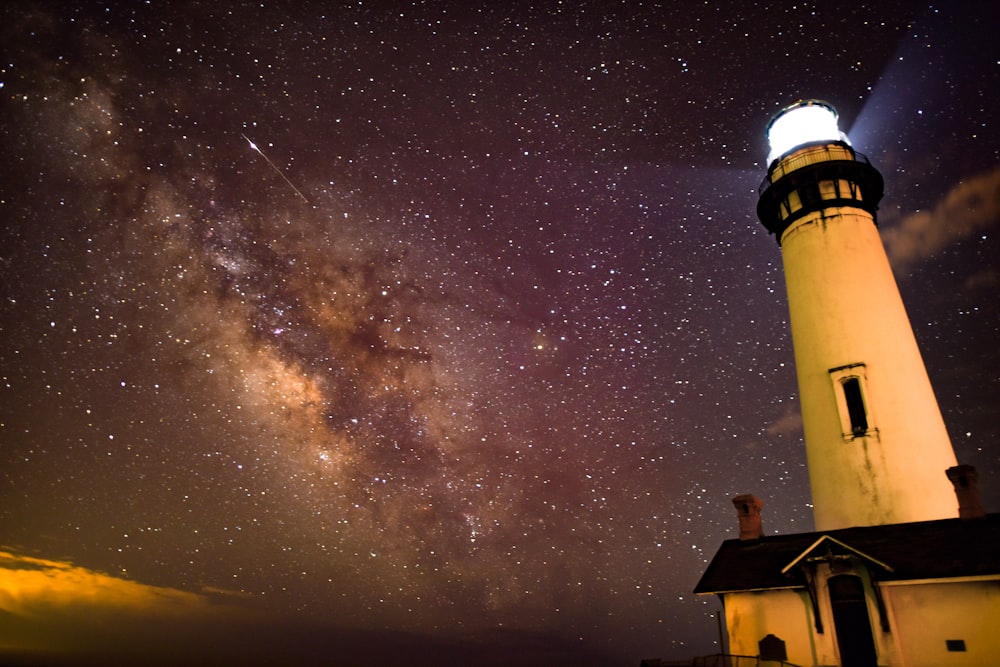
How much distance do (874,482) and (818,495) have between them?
1801 millimetres

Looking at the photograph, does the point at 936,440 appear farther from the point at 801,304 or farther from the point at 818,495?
the point at 801,304

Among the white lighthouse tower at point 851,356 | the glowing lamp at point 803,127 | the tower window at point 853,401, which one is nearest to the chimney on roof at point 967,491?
the white lighthouse tower at point 851,356

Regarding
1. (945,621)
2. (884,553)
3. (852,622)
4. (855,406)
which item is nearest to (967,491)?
(884,553)

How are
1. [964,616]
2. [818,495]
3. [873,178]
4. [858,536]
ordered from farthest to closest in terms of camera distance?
[873,178], [818,495], [858,536], [964,616]

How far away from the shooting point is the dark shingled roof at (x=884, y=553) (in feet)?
44.8

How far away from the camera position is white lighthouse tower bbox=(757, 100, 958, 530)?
57.6 ft

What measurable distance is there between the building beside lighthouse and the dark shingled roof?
0.04 meters

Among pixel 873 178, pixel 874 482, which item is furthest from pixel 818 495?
pixel 873 178

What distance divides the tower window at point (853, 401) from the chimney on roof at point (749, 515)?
3.54 m

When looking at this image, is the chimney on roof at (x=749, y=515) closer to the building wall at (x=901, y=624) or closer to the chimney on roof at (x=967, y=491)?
the building wall at (x=901, y=624)

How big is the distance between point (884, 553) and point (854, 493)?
3.30 meters

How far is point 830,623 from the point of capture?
14.5 metres

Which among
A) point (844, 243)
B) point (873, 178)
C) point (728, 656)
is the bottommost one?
point (728, 656)

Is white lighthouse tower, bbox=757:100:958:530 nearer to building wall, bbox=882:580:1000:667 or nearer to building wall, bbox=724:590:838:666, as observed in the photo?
building wall, bbox=882:580:1000:667
